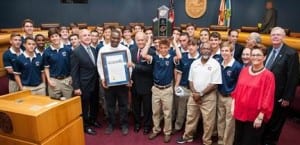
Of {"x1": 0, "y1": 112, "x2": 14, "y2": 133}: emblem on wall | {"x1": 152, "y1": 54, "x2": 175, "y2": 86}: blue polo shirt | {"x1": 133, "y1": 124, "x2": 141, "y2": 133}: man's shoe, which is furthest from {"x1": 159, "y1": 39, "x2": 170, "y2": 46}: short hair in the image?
{"x1": 0, "y1": 112, "x2": 14, "y2": 133}: emblem on wall

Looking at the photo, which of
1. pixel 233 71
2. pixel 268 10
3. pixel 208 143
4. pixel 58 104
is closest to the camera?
pixel 58 104

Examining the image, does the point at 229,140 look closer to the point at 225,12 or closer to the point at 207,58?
the point at 207,58

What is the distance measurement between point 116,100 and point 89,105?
0.42 metres

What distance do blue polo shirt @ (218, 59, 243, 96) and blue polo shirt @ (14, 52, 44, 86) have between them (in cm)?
232

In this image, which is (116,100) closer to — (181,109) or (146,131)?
(146,131)

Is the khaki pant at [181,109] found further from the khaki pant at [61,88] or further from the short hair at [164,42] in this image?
the khaki pant at [61,88]

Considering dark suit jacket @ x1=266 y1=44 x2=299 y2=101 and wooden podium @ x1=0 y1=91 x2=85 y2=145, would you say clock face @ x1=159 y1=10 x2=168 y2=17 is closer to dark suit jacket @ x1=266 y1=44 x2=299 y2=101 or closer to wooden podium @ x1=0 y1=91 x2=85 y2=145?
dark suit jacket @ x1=266 y1=44 x2=299 y2=101

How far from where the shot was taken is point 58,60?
3596 mm

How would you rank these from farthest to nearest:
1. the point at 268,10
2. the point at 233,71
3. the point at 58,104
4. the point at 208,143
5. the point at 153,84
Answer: the point at 268,10 → the point at 153,84 → the point at 208,143 → the point at 233,71 → the point at 58,104

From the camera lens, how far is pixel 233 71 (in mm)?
3010

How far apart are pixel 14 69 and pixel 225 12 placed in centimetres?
727

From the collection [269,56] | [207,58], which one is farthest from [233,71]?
[269,56]

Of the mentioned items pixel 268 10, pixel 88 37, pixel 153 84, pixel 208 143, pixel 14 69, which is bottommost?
pixel 208 143

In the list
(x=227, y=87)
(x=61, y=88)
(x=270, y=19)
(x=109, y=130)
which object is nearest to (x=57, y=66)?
(x=61, y=88)
